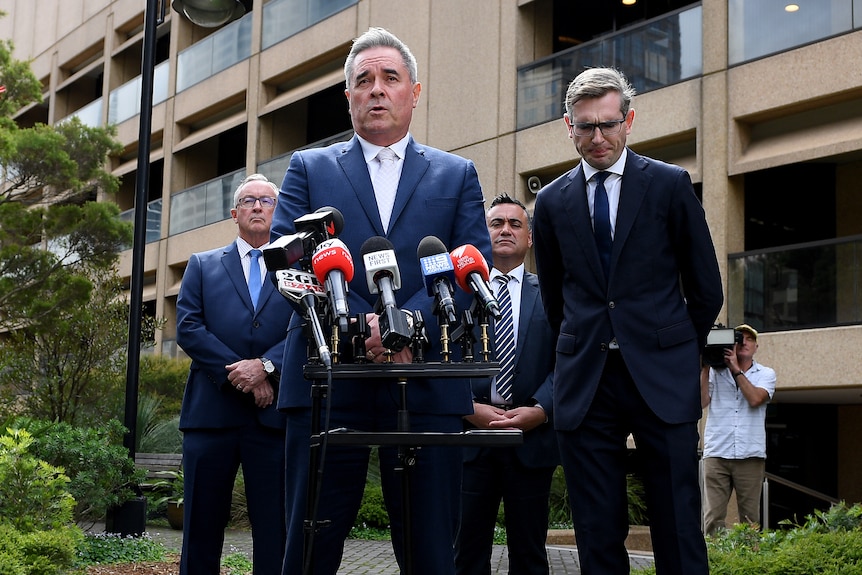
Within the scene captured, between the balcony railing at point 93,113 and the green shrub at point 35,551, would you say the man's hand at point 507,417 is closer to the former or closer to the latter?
the green shrub at point 35,551

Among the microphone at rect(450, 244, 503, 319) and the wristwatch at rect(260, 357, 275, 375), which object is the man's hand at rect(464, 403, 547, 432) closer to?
the wristwatch at rect(260, 357, 275, 375)

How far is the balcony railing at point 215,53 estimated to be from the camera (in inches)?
1229

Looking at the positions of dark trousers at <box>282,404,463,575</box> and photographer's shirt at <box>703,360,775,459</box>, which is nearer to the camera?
dark trousers at <box>282,404,463,575</box>

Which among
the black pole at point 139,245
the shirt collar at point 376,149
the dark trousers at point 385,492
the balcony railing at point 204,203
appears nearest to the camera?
the dark trousers at point 385,492

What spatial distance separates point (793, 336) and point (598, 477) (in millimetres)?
12619

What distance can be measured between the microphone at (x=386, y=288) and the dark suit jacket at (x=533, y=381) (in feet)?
7.97

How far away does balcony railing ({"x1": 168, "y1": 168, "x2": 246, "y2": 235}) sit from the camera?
30844mm

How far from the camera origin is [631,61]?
1947 cm

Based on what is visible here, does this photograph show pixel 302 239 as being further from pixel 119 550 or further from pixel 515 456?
pixel 119 550

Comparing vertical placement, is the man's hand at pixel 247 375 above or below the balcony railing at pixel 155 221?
below

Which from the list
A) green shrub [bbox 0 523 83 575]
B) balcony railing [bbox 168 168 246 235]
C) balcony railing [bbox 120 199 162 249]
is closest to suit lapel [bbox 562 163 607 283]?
green shrub [bbox 0 523 83 575]

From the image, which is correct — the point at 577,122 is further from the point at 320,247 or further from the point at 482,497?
the point at 482,497

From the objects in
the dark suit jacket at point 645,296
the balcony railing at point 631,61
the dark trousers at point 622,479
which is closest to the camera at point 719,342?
the dark suit jacket at point 645,296

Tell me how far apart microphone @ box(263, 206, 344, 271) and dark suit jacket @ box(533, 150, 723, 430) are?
142 cm
